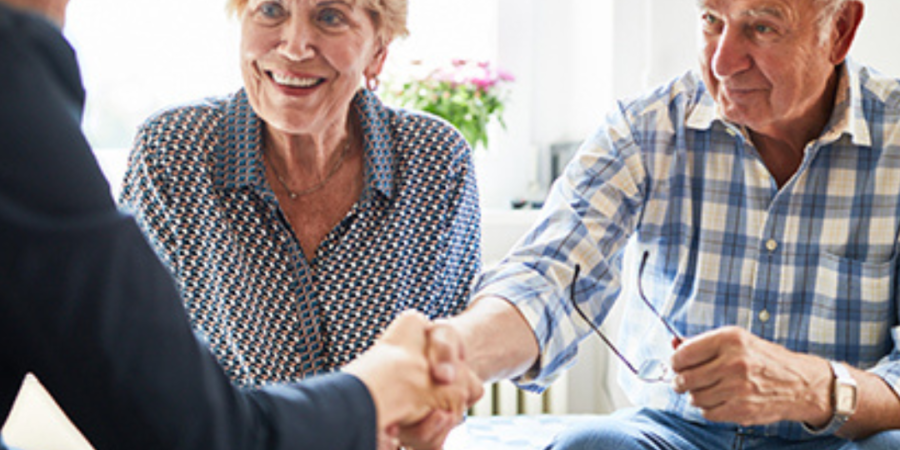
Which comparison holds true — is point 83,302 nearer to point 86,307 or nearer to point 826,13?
point 86,307

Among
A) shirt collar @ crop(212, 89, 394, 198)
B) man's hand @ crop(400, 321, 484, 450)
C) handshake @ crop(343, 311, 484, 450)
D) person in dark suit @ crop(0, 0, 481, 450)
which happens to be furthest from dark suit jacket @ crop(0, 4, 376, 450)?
shirt collar @ crop(212, 89, 394, 198)

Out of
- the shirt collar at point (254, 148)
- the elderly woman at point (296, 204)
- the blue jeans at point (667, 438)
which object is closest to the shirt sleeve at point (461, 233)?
the elderly woman at point (296, 204)

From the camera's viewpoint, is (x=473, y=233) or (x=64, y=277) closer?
(x=64, y=277)

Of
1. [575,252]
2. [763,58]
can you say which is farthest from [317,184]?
[763,58]

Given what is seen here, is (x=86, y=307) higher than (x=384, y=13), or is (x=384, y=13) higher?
(x=384, y=13)

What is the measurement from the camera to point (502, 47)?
11.6ft

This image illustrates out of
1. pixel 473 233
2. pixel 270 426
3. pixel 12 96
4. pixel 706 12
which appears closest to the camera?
pixel 12 96

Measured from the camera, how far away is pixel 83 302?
772mm

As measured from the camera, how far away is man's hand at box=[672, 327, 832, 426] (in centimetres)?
139

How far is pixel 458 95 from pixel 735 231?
1704 millimetres

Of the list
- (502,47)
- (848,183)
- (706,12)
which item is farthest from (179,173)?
(502,47)

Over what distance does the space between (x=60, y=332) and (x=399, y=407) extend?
1.37ft

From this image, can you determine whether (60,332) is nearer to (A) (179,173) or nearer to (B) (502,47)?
(A) (179,173)

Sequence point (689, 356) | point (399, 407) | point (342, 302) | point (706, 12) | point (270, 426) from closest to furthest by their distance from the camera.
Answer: point (270, 426), point (399, 407), point (689, 356), point (706, 12), point (342, 302)
